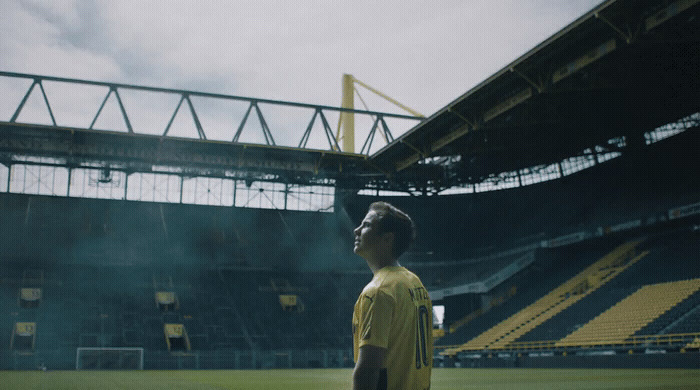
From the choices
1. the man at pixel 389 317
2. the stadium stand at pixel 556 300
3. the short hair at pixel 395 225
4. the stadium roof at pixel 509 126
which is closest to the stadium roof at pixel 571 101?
the stadium roof at pixel 509 126

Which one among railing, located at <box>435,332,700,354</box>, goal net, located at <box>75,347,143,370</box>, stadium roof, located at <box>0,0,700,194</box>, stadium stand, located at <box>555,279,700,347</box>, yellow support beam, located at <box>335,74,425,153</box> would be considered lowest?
goal net, located at <box>75,347,143,370</box>

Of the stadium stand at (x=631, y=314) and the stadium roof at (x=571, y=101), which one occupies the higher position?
the stadium roof at (x=571, y=101)

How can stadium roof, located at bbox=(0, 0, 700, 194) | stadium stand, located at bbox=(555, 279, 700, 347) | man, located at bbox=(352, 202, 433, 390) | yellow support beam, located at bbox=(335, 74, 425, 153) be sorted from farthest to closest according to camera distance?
yellow support beam, located at bbox=(335, 74, 425, 153)
stadium stand, located at bbox=(555, 279, 700, 347)
stadium roof, located at bbox=(0, 0, 700, 194)
man, located at bbox=(352, 202, 433, 390)

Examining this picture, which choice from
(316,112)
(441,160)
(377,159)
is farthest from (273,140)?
(441,160)

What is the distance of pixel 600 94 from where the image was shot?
33188mm

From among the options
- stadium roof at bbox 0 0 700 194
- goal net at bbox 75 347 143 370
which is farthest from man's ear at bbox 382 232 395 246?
goal net at bbox 75 347 143 370

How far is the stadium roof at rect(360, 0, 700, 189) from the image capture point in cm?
2512

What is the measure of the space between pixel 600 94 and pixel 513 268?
634 inches

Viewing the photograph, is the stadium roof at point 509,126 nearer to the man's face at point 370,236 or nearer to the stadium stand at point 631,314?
the stadium stand at point 631,314

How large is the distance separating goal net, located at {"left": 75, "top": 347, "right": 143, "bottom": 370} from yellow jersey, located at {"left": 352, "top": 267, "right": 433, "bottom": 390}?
37157mm

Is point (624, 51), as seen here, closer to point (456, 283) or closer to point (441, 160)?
point (441, 160)

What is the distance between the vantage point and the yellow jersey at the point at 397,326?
11.1 feet

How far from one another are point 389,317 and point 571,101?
107ft

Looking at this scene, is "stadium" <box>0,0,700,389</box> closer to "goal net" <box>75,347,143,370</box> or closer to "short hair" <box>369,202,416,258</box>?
"goal net" <box>75,347,143,370</box>
